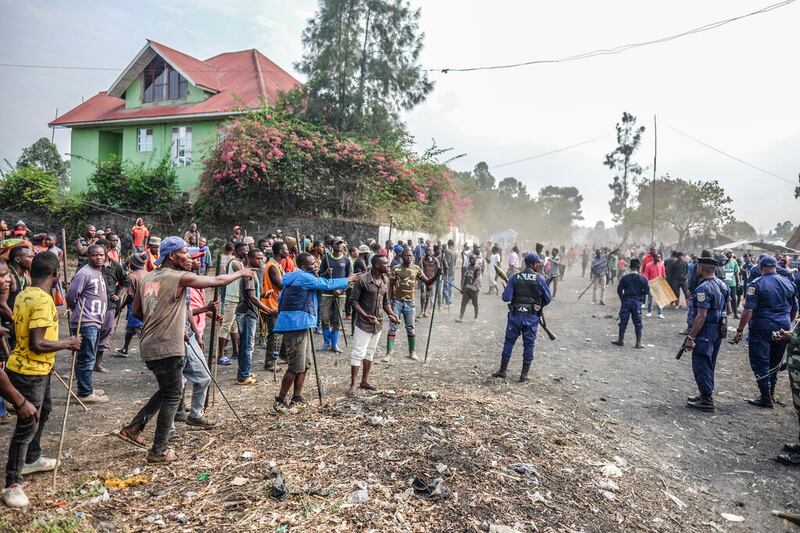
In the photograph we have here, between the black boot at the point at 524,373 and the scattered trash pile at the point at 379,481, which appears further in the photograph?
the black boot at the point at 524,373

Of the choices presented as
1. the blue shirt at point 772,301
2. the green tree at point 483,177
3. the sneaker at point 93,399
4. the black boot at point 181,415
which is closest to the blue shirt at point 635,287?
the blue shirt at point 772,301

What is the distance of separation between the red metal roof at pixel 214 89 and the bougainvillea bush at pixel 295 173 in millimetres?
3079

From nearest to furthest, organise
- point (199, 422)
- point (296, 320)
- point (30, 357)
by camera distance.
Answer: point (30, 357) < point (199, 422) < point (296, 320)

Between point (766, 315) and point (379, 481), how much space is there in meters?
5.87

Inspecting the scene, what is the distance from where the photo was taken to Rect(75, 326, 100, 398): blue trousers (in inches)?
218

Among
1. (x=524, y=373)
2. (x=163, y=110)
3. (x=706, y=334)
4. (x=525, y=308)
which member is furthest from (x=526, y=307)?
(x=163, y=110)

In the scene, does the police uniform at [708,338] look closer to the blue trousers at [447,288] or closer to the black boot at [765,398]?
the black boot at [765,398]

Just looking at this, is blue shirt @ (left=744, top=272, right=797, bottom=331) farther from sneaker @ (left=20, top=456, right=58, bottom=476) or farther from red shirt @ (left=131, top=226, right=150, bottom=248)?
red shirt @ (left=131, top=226, right=150, bottom=248)

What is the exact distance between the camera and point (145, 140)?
72.7 feet

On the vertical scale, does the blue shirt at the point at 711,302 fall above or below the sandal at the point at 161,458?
above

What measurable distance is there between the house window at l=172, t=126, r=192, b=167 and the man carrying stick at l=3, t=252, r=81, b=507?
756 inches

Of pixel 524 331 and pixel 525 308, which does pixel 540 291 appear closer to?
pixel 525 308

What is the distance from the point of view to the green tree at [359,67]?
18.8m

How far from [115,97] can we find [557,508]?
87.4ft
